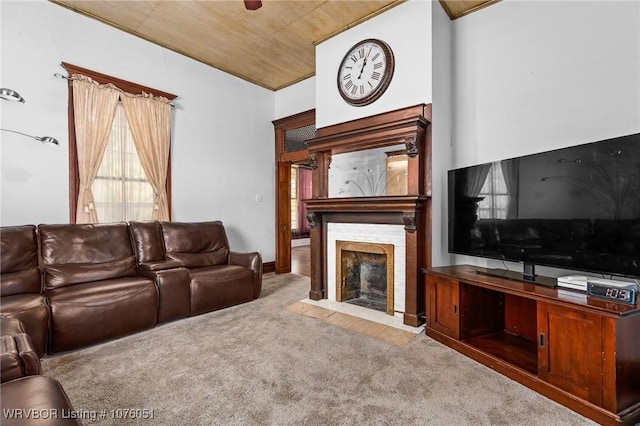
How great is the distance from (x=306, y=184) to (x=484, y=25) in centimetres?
733

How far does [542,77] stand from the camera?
2.73 meters

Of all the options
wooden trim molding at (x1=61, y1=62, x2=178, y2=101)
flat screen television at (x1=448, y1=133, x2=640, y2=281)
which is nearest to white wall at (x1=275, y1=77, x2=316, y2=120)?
wooden trim molding at (x1=61, y1=62, x2=178, y2=101)

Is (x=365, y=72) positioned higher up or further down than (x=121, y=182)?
higher up

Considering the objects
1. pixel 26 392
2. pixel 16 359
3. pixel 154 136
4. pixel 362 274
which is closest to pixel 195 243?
pixel 154 136

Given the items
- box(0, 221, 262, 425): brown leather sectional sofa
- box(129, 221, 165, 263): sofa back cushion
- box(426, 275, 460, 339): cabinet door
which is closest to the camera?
box(0, 221, 262, 425): brown leather sectional sofa

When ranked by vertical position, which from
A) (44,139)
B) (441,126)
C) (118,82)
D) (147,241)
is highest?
(118,82)

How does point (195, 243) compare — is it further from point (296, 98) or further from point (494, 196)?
point (494, 196)

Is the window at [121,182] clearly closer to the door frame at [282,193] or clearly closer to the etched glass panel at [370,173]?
the door frame at [282,193]

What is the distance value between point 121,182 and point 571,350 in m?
4.43

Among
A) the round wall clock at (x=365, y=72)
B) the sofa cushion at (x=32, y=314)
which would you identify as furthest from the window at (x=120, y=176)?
the round wall clock at (x=365, y=72)

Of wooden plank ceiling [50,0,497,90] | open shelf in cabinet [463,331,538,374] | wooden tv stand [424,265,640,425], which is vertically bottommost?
open shelf in cabinet [463,331,538,374]

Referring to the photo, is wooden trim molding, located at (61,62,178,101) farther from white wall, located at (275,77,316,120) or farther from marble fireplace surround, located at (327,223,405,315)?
marble fireplace surround, located at (327,223,405,315)

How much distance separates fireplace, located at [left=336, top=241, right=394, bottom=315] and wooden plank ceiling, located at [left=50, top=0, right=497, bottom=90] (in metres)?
2.56

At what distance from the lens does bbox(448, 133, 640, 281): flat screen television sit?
173 centimetres
